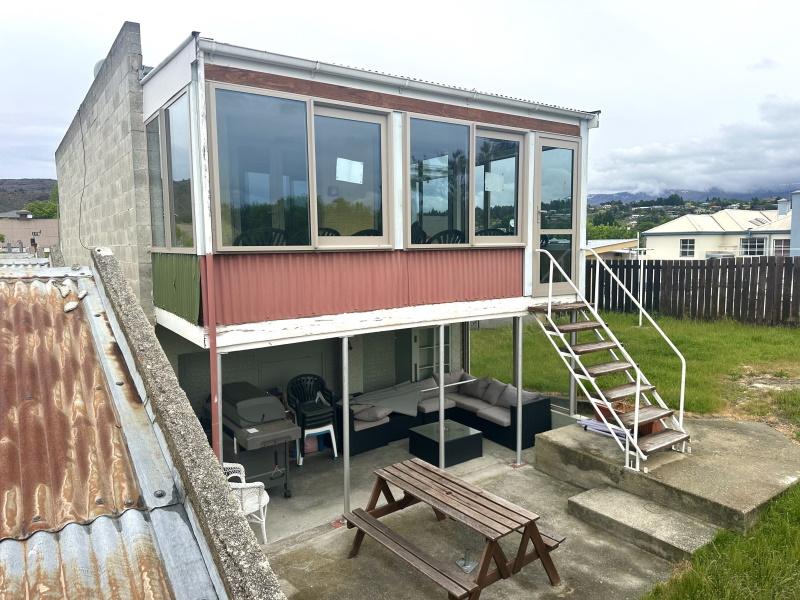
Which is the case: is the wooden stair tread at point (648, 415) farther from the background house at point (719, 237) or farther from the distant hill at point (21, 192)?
the distant hill at point (21, 192)

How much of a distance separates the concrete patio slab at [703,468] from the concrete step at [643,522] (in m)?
0.13

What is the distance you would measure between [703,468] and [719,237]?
34.7 metres

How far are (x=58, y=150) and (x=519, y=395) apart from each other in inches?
519

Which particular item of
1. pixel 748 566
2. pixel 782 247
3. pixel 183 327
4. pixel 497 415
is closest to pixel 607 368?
pixel 497 415

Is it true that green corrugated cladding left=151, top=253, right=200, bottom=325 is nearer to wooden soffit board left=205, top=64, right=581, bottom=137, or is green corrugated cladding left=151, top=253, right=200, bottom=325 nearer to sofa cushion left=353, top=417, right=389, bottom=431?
wooden soffit board left=205, top=64, right=581, bottom=137

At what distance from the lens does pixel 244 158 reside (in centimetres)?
548

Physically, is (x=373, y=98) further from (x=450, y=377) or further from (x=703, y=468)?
(x=703, y=468)

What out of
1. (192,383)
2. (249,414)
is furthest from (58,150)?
(249,414)

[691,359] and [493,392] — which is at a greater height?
[691,359]

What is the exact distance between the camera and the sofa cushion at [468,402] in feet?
30.2

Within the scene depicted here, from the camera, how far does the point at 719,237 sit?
117 ft

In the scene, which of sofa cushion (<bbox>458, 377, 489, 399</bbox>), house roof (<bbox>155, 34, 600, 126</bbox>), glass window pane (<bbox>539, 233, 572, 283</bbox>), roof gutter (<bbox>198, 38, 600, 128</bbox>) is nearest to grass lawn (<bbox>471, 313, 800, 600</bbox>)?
sofa cushion (<bbox>458, 377, 489, 399</bbox>)

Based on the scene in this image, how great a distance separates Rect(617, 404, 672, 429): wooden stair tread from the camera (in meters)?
6.46

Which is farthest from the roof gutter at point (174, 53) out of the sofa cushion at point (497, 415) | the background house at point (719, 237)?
the background house at point (719, 237)
